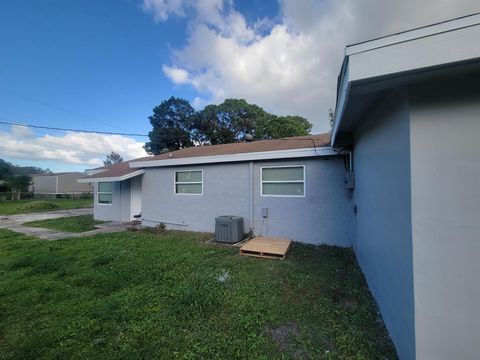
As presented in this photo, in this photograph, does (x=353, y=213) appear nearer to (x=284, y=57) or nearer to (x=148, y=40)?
(x=284, y=57)

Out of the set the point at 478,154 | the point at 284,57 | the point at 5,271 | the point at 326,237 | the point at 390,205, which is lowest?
the point at 5,271

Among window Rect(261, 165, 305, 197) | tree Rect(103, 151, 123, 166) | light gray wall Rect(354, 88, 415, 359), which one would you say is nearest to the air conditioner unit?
window Rect(261, 165, 305, 197)

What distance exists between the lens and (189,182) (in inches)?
339

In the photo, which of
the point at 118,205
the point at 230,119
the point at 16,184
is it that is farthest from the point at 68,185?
the point at 118,205

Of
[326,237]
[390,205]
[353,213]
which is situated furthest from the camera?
[326,237]

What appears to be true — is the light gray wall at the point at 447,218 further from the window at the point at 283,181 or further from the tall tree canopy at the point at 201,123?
the tall tree canopy at the point at 201,123

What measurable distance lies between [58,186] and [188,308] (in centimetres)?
4174

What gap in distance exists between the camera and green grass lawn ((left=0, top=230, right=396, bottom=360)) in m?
2.37

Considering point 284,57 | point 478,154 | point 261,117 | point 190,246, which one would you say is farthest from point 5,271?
point 261,117

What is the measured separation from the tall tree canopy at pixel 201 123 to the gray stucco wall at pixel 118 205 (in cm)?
1932

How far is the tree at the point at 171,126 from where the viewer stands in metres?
30.6

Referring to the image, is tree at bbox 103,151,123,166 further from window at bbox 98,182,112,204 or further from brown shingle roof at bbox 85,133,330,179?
brown shingle roof at bbox 85,133,330,179

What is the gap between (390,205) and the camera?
243 cm

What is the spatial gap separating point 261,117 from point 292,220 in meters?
25.2
